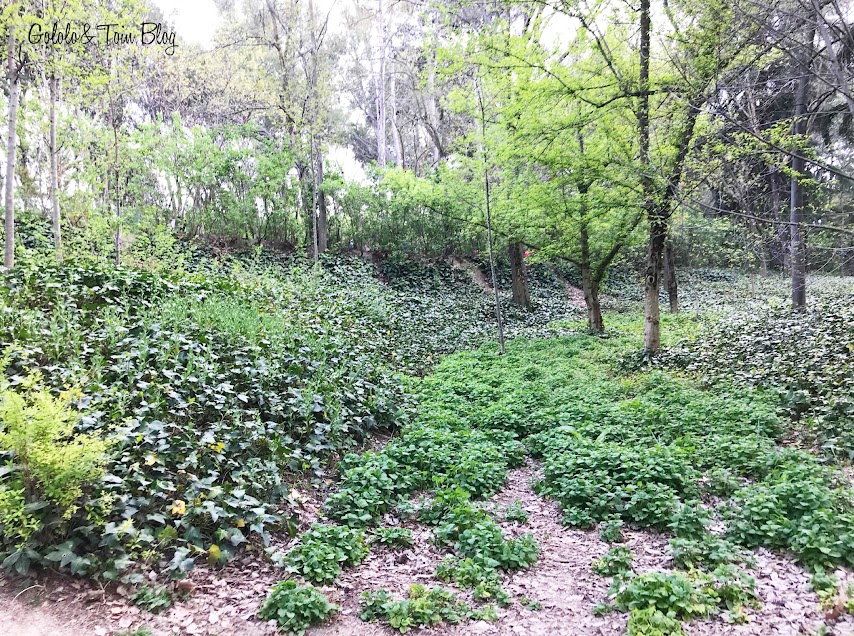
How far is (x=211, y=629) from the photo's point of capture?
272 centimetres

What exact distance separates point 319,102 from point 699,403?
507 inches

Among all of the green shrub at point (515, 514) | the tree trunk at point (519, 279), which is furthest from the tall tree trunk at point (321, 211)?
the green shrub at point (515, 514)

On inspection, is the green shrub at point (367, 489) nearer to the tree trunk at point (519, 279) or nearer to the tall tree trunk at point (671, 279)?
the tree trunk at point (519, 279)

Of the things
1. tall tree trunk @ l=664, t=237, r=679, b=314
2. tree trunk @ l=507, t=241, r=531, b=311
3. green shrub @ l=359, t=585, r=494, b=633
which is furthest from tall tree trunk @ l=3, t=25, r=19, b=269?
tall tree trunk @ l=664, t=237, r=679, b=314

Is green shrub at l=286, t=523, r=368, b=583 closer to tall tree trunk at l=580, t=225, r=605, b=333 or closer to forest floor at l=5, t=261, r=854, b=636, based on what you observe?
forest floor at l=5, t=261, r=854, b=636

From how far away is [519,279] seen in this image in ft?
56.2

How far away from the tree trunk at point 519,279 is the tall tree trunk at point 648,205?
7.63 meters

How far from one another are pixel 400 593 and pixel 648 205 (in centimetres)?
774

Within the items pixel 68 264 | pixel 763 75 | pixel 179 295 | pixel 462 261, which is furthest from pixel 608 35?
pixel 462 261

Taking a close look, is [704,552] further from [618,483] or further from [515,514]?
[515,514]

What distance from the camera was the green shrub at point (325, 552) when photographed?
323 cm

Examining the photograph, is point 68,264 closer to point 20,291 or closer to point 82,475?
point 20,291

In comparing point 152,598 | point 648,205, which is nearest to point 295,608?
point 152,598

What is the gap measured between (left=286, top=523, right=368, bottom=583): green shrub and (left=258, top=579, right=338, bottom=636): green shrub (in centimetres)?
27
